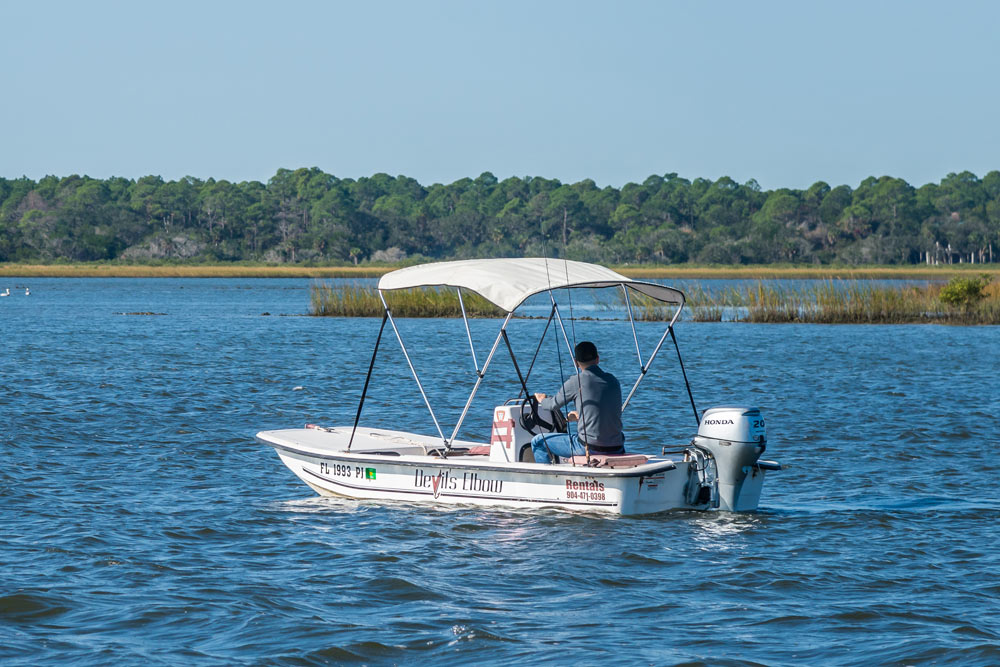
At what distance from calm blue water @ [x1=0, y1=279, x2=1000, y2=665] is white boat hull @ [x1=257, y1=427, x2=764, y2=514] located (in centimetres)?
18

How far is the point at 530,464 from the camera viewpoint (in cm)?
1147

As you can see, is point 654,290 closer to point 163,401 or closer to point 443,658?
point 443,658

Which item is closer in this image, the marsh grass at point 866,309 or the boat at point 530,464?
the boat at point 530,464

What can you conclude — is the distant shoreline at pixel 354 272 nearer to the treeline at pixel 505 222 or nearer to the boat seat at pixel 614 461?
the treeline at pixel 505 222

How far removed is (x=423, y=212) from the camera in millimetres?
161750

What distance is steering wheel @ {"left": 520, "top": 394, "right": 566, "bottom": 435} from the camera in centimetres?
1173

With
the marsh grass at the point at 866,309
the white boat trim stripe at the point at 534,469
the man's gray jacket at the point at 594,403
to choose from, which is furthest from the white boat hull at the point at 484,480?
the marsh grass at the point at 866,309

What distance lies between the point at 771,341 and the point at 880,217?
11246cm

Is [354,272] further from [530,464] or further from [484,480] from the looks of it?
[530,464]

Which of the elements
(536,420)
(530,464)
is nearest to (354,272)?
(536,420)

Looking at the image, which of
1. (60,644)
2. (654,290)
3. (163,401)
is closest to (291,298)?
(163,401)

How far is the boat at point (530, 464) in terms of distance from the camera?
11.3 metres

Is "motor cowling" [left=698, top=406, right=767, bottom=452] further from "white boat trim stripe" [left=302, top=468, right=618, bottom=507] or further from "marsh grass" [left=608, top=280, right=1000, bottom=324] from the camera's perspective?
"marsh grass" [left=608, top=280, right=1000, bottom=324]

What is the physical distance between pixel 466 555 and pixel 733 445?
269 centimetres
